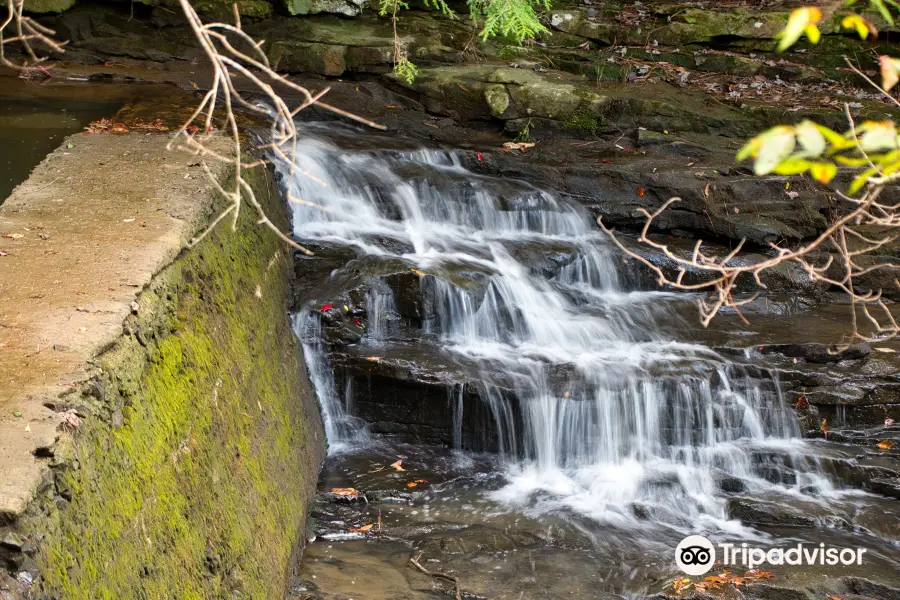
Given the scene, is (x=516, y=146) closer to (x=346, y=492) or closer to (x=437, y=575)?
(x=346, y=492)

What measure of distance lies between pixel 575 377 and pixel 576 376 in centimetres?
1

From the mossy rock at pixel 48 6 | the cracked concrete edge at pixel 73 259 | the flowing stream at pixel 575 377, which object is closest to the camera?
the cracked concrete edge at pixel 73 259

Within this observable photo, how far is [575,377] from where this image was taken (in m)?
6.82

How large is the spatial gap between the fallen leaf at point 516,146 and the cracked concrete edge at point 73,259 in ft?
13.0

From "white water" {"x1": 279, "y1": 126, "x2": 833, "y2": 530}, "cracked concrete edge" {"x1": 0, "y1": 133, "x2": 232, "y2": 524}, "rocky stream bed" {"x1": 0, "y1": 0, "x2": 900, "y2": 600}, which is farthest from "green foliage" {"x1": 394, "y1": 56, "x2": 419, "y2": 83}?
"cracked concrete edge" {"x1": 0, "y1": 133, "x2": 232, "y2": 524}

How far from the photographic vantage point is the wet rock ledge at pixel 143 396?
279 cm

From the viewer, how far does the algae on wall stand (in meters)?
2.87

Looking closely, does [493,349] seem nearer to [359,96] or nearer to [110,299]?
[110,299]


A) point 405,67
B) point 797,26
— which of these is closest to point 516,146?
point 405,67

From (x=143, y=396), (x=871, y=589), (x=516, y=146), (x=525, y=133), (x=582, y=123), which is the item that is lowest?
(x=871, y=589)

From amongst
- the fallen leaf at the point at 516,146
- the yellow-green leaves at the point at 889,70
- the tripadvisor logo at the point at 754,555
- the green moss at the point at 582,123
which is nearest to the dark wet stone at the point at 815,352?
the tripadvisor logo at the point at 754,555

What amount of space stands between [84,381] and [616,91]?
8.87 m

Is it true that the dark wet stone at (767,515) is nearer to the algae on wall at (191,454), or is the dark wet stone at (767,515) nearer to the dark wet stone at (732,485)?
the dark wet stone at (732,485)

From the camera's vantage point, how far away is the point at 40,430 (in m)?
2.83
